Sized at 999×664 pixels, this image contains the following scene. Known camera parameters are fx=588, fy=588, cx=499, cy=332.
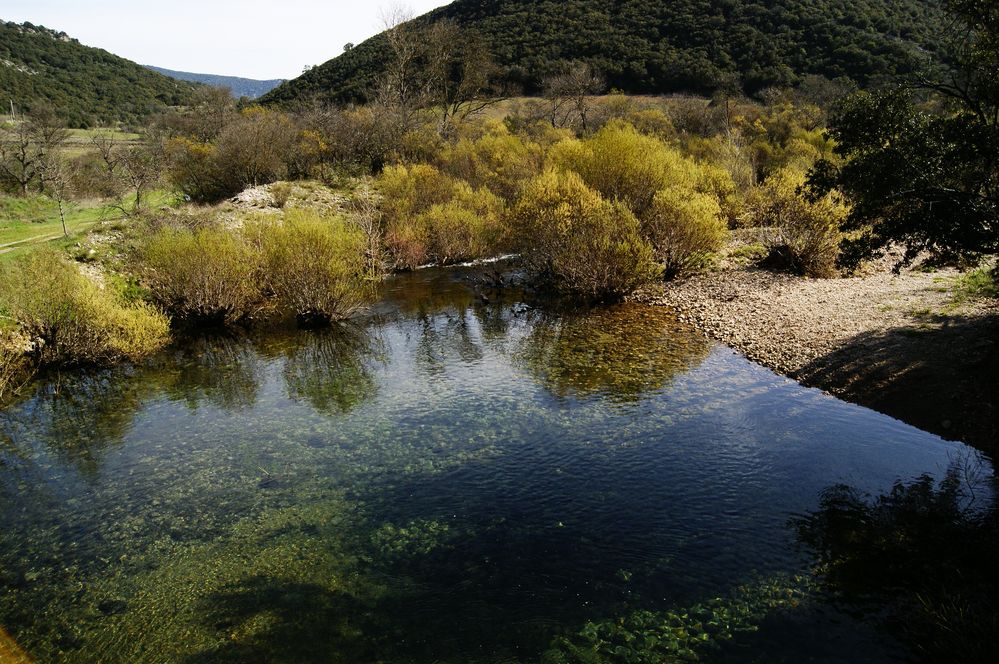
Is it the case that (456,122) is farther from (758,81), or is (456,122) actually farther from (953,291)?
(953,291)

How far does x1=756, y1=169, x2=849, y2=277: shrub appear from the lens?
27.6 meters

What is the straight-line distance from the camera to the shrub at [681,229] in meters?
28.0

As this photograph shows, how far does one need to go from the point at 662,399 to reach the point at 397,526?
8598mm

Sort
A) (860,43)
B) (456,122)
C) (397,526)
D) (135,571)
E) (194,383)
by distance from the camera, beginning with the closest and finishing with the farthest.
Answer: (135,571)
(397,526)
(194,383)
(456,122)
(860,43)

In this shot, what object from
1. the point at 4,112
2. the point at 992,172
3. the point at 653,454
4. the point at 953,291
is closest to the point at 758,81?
the point at 953,291

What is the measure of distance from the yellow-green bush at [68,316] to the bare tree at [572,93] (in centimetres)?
4558

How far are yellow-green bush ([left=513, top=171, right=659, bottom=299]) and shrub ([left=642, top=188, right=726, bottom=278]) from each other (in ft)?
5.33

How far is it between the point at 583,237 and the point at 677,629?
19841mm

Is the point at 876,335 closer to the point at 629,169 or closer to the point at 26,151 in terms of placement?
the point at 629,169

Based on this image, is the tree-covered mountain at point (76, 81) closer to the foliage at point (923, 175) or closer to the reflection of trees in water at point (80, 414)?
the reflection of trees in water at point (80, 414)

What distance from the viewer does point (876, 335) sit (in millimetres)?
18844

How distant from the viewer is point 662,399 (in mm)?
16516

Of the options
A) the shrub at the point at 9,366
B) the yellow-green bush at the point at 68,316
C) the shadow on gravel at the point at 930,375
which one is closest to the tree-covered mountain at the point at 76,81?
the yellow-green bush at the point at 68,316

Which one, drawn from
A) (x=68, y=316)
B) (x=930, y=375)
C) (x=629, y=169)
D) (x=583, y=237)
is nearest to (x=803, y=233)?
(x=629, y=169)
